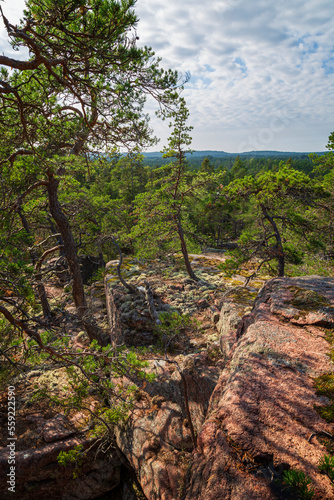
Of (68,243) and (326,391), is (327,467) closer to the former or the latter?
(326,391)

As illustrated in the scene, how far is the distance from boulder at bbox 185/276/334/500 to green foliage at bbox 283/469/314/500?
8 centimetres

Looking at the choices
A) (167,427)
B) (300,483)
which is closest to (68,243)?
(167,427)

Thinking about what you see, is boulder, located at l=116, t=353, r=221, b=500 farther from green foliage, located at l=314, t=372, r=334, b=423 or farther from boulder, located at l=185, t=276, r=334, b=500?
green foliage, located at l=314, t=372, r=334, b=423

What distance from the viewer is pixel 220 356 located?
241 inches

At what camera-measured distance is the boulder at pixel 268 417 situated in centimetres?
208

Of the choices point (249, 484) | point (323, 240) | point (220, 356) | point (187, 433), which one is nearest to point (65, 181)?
point (220, 356)

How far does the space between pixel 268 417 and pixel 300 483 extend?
2.27 ft

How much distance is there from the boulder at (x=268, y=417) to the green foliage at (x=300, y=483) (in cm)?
8

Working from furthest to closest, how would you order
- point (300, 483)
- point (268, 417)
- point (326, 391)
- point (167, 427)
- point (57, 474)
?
point (57, 474), point (167, 427), point (326, 391), point (268, 417), point (300, 483)

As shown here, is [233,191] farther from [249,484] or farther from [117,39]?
[249,484]

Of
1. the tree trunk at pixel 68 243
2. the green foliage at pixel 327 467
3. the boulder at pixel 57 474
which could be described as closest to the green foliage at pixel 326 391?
the green foliage at pixel 327 467

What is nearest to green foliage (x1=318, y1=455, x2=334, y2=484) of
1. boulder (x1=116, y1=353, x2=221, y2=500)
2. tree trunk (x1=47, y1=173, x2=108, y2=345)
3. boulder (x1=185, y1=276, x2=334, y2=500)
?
boulder (x1=185, y1=276, x2=334, y2=500)

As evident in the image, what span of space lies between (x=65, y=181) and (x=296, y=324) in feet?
25.2

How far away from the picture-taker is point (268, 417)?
8.23 ft
